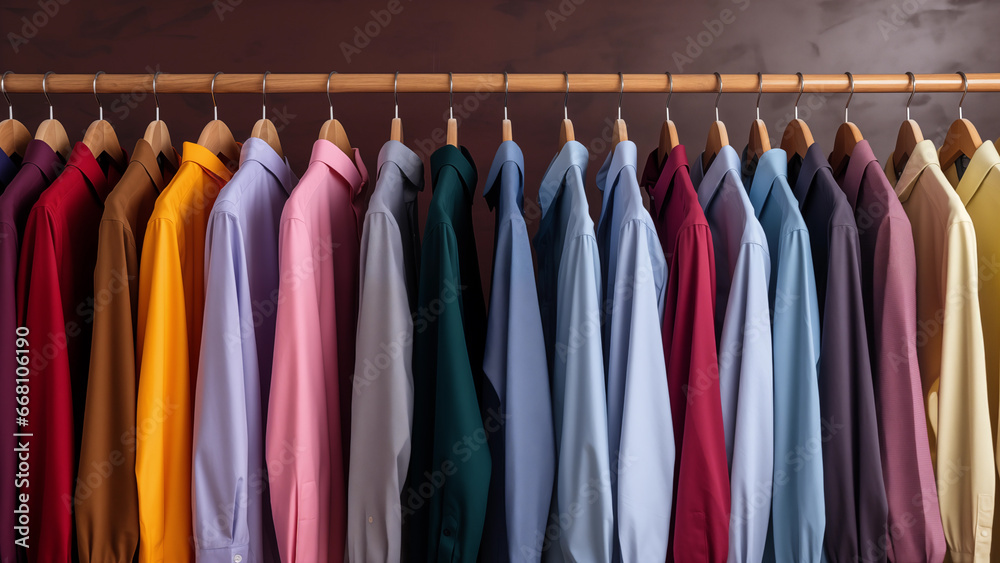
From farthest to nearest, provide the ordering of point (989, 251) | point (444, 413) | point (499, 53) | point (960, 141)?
point (499, 53)
point (960, 141)
point (989, 251)
point (444, 413)

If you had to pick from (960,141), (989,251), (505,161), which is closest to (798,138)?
(960,141)

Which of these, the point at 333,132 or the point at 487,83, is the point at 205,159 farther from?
the point at 487,83

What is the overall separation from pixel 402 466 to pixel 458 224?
48 centimetres

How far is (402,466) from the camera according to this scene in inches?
48.8

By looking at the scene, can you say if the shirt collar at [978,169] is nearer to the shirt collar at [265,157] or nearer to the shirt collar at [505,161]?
the shirt collar at [505,161]

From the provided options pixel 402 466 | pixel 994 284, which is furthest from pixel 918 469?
pixel 402 466

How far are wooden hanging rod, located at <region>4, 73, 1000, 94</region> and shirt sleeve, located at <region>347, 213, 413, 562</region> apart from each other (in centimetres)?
42

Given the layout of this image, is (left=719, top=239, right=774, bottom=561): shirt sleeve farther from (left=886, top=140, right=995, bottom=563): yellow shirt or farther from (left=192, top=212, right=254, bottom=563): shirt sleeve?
(left=192, top=212, right=254, bottom=563): shirt sleeve

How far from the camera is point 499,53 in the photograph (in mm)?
2125

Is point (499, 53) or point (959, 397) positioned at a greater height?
point (499, 53)

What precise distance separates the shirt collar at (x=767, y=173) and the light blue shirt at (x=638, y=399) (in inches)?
11.3

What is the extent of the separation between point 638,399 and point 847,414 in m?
0.38

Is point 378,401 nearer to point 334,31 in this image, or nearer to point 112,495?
point 112,495

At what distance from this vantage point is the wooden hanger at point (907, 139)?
5.01 feet
